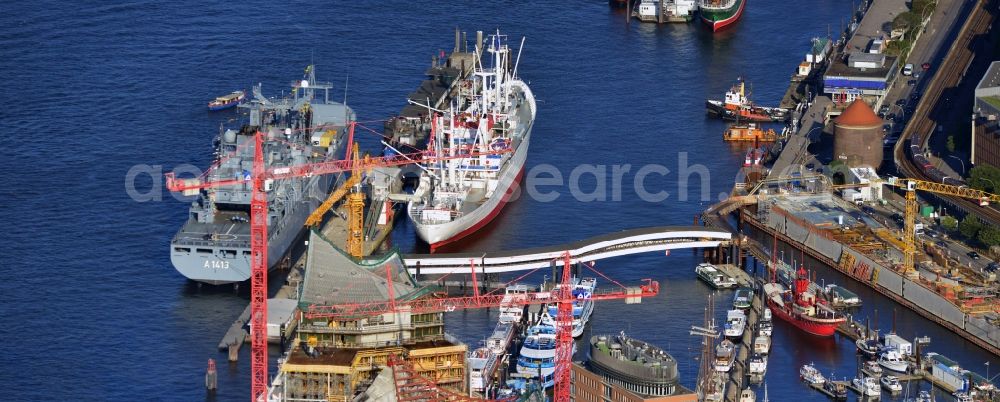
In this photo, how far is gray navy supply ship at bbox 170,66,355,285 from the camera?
17638 centimetres

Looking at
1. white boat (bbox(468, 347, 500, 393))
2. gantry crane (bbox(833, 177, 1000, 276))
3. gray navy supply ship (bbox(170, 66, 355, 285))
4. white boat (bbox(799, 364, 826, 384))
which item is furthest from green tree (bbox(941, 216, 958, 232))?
gray navy supply ship (bbox(170, 66, 355, 285))

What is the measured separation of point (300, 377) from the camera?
13675 cm

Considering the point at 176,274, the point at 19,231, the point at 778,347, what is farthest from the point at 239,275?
the point at 778,347

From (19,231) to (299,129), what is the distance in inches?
922

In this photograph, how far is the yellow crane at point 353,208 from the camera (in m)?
180

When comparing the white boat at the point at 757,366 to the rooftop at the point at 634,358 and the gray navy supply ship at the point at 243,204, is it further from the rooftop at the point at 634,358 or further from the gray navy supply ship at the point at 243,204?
the gray navy supply ship at the point at 243,204

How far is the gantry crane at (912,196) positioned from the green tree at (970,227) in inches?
136

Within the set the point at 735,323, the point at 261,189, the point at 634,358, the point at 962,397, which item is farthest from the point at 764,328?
the point at 261,189

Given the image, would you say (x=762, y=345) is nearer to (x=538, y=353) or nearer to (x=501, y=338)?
(x=538, y=353)

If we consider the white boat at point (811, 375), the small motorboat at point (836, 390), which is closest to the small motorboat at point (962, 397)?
the small motorboat at point (836, 390)

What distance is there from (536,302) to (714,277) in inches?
826

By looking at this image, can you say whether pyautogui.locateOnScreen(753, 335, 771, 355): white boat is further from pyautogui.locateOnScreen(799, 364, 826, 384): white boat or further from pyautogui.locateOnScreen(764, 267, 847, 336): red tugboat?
pyautogui.locateOnScreen(764, 267, 847, 336): red tugboat

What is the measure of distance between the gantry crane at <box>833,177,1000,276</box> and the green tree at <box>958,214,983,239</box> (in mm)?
3444

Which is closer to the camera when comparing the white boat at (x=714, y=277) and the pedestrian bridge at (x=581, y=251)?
the white boat at (x=714, y=277)
